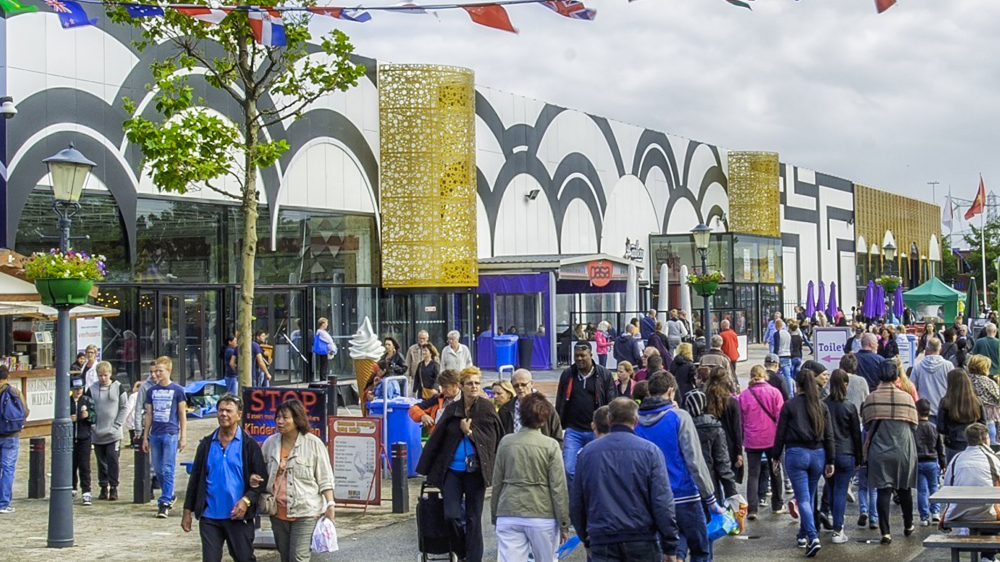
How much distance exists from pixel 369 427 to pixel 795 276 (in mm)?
51894

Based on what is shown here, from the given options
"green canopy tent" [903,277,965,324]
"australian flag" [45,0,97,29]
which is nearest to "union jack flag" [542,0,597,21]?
"australian flag" [45,0,97,29]

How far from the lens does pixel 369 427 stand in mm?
13984

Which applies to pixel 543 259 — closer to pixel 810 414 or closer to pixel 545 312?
pixel 545 312

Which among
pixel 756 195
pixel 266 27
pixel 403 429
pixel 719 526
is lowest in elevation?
pixel 719 526

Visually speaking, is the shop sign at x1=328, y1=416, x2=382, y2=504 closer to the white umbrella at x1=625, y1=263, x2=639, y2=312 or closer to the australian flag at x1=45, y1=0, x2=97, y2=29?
the australian flag at x1=45, y1=0, x2=97, y2=29

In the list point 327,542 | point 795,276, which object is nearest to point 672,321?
point 327,542

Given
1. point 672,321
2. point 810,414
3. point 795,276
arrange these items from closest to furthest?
1. point 810,414
2. point 672,321
3. point 795,276

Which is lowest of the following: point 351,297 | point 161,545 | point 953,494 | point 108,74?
point 161,545

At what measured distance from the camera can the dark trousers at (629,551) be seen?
7531mm

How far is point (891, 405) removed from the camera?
11.5m

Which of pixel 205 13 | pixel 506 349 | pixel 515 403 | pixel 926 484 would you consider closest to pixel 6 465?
pixel 205 13

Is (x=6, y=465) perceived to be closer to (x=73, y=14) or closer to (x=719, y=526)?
(x=73, y=14)

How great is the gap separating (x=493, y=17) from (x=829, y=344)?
1331cm

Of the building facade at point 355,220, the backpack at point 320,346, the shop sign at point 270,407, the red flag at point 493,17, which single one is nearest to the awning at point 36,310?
the building facade at point 355,220
